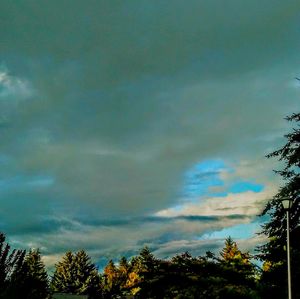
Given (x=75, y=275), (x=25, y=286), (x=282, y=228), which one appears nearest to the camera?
(x=25, y=286)

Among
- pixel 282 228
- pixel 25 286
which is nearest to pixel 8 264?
pixel 25 286

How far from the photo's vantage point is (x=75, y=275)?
254 ft

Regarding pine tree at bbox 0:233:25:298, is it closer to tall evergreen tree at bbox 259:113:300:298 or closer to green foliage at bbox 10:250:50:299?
green foliage at bbox 10:250:50:299

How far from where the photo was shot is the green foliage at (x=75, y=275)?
A: 76312 mm

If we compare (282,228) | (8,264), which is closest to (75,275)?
(282,228)

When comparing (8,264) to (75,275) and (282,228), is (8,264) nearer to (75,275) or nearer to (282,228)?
(282,228)

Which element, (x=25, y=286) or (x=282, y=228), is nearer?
(x=25, y=286)

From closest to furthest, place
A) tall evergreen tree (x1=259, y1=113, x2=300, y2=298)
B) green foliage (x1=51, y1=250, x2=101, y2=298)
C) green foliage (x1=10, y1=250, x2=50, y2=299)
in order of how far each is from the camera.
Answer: green foliage (x1=10, y1=250, x2=50, y2=299) < tall evergreen tree (x1=259, y1=113, x2=300, y2=298) < green foliage (x1=51, y1=250, x2=101, y2=298)

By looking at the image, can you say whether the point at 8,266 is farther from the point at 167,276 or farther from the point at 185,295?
the point at 167,276

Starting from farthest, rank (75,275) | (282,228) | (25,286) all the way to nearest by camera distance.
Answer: (75,275) → (282,228) → (25,286)

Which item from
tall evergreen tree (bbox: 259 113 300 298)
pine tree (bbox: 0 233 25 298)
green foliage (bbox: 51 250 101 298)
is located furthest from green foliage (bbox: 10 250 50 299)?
green foliage (bbox: 51 250 101 298)

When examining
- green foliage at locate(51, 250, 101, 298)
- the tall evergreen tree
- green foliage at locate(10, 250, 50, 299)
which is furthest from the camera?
green foliage at locate(51, 250, 101, 298)

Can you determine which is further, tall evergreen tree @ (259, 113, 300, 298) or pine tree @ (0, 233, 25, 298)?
tall evergreen tree @ (259, 113, 300, 298)

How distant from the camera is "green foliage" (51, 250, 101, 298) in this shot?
7631 cm
